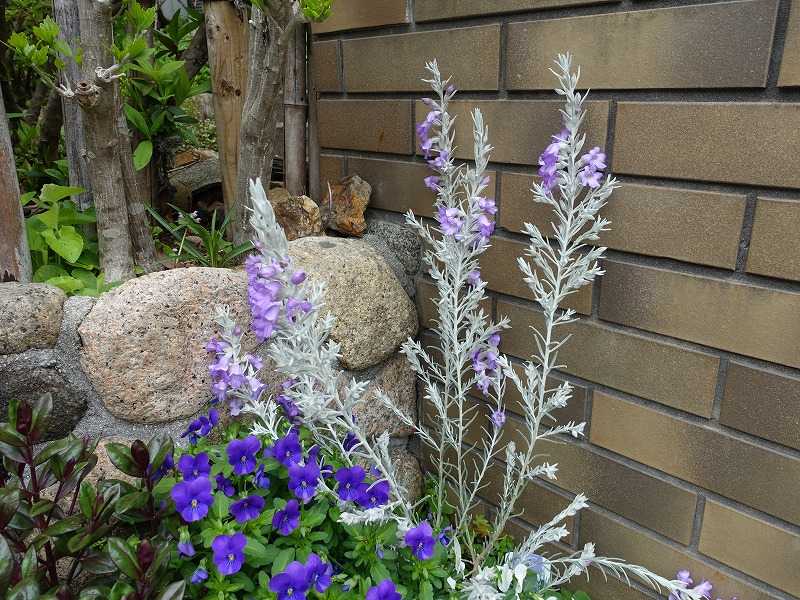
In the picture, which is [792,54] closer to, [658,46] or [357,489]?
[658,46]

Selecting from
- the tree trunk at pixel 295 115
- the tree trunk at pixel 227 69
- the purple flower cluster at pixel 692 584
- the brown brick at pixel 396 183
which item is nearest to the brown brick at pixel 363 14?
the tree trunk at pixel 295 115

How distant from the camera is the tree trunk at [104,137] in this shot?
1683 mm

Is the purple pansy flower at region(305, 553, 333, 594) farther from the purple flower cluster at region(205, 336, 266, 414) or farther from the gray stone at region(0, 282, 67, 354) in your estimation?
the gray stone at region(0, 282, 67, 354)

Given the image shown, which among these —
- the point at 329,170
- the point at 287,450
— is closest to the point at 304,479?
the point at 287,450

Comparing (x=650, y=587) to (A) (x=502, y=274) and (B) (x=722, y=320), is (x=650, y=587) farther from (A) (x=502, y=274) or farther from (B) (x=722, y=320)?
(A) (x=502, y=274)

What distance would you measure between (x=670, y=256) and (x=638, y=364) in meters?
0.28

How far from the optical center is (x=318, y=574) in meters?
1.27

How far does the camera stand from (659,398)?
4.98 feet

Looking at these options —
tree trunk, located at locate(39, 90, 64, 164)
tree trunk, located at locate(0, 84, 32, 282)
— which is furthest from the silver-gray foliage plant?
tree trunk, located at locate(39, 90, 64, 164)

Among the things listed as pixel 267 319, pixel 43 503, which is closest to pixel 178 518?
pixel 43 503

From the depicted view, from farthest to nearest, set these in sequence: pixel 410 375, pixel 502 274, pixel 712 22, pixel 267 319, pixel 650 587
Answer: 1. pixel 410 375
2. pixel 502 274
3. pixel 650 587
4. pixel 712 22
5. pixel 267 319

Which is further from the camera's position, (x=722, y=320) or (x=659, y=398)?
(x=659, y=398)

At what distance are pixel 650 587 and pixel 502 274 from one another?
89 cm

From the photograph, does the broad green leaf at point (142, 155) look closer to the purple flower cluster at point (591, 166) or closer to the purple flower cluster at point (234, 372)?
the purple flower cluster at point (234, 372)
